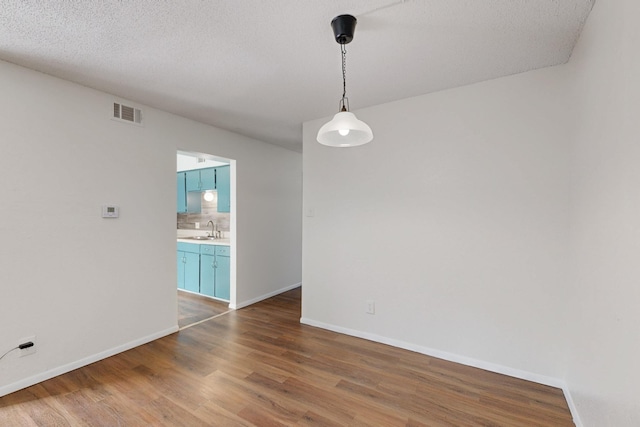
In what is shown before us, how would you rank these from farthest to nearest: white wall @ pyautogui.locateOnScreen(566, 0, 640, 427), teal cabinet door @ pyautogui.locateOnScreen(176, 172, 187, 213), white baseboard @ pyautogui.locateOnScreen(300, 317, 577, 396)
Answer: teal cabinet door @ pyautogui.locateOnScreen(176, 172, 187, 213)
white baseboard @ pyautogui.locateOnScreen(300, 317, 577, 396)
white wall @ pyautogui.locateOnScreen(566, 0, 640, 427)

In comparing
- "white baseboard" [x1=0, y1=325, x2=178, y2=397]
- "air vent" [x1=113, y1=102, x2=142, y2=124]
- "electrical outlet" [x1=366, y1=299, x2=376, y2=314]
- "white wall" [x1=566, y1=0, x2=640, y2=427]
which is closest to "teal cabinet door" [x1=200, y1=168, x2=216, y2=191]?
"air vent" [x1=113, y1=102, x2=142, y2=124]

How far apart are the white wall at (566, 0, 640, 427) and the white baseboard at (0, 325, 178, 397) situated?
142 inches

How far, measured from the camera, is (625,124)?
1.23 m

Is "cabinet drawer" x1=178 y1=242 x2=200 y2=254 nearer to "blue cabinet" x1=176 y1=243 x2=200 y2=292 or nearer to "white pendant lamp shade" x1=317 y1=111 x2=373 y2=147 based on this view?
"blue cabinet" x1=176 y1=243 x2=200 y2=292

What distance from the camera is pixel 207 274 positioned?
14.3 ft

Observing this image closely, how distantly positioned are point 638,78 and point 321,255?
9.11 ft

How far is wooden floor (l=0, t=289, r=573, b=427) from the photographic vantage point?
186 cm

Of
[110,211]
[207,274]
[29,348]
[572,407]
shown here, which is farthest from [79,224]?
[572,407]

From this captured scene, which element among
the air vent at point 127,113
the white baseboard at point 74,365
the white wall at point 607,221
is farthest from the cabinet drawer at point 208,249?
the white wall at point 607,221

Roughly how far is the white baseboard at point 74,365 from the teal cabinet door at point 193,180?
2387 mm

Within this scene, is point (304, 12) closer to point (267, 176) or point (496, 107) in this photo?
point (496, 107)

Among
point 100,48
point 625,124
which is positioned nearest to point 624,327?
point 625,124

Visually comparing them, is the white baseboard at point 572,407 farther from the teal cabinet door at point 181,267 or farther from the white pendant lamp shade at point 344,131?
the teal cabinet door at point 181,267

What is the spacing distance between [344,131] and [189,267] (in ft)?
13.0
